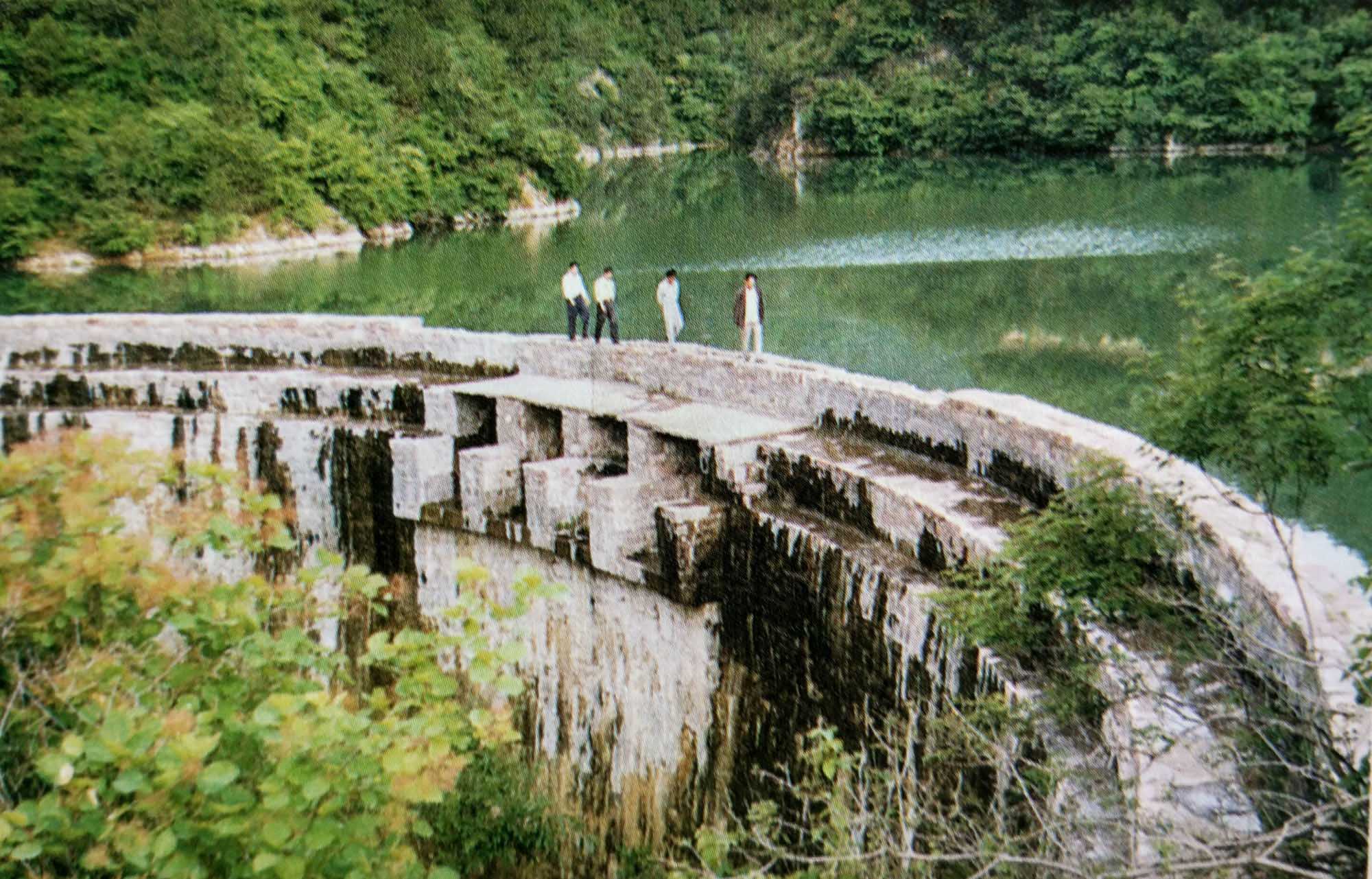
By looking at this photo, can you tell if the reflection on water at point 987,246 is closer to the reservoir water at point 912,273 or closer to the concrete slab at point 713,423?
the reservoir water at point 912,273

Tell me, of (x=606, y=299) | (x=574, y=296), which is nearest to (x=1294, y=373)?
(x=606, y=299)

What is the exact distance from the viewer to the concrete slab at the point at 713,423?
39.9 ft

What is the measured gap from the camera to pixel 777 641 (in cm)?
1105

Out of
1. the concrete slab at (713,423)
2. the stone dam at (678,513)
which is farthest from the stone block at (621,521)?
the concrete slab at (713,423)

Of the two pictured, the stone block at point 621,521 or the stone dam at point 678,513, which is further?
the stone block at point 621,521

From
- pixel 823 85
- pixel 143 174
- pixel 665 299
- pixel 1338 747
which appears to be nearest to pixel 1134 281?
pixel 665 299

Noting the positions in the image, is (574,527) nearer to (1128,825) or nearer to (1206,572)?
(1206,572)

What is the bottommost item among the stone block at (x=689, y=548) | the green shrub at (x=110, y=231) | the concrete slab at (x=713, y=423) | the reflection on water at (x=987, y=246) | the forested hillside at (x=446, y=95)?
the stone block at (x=689, y=548)

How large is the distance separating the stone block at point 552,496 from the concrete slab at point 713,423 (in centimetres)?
83

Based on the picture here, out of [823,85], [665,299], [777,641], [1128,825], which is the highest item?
[823,85]

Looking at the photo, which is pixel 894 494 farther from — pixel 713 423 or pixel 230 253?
pixel 230 253

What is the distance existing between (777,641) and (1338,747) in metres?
6.05

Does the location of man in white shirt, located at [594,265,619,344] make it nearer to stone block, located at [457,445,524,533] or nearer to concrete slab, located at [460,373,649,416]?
concrete slab, located at [460,373,649,416]

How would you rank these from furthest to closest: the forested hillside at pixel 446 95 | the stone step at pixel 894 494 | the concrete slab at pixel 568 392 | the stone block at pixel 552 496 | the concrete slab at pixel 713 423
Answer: the forested hillside at pixel 446 95, the concrete slab at pixel 568 392, the stone block at pixel 552 496, the concrete slab at pixel 713 423, the stone step at pixel 894 494
